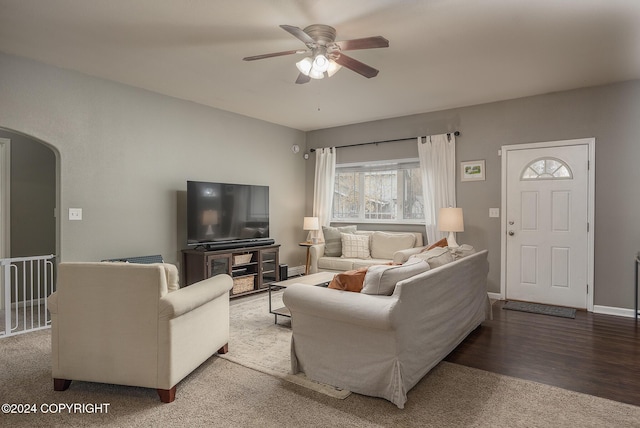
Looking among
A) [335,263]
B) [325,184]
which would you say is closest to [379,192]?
[325,184]

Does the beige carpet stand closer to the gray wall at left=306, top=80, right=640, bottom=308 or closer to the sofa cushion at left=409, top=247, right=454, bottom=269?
the sofa cushion at left=409, top=247, right=454, bottom=269

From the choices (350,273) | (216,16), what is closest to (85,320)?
(350,273)

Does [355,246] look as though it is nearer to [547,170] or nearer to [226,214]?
[226,214]

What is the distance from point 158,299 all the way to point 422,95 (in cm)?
391

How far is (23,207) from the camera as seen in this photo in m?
4.64

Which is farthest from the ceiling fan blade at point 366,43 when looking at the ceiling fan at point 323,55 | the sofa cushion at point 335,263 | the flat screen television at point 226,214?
the sofa cushion at point 335,263

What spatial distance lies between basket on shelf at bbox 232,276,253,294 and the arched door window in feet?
12.8

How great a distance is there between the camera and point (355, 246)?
569cm

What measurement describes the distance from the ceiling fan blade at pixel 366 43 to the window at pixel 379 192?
3390 millimetres

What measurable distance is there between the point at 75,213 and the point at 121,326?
2178mm

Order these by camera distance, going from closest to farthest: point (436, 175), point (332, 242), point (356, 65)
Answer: point (356, 65) → point (436, 175) → point (332, 242)

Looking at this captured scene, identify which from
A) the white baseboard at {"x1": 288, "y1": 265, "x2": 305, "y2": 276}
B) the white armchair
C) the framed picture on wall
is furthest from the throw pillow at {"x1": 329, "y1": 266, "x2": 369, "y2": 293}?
the white baseboard at {"x1": 288, "y1": 265, "x2": 305, "y2": 276}

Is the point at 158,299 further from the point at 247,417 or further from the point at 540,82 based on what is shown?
the point at 540,82

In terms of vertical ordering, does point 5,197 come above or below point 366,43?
below
